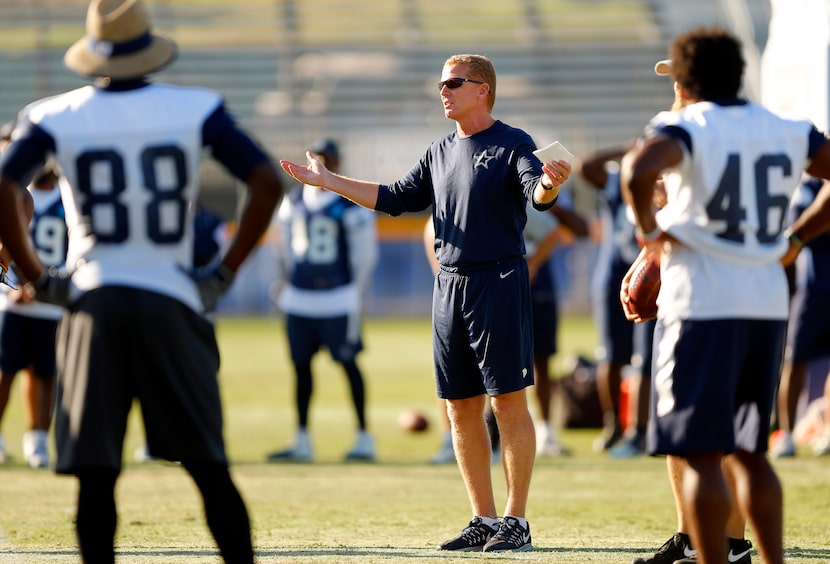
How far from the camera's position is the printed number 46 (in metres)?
4.08

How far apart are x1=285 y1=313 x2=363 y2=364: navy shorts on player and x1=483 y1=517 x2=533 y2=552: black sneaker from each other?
15.0ft


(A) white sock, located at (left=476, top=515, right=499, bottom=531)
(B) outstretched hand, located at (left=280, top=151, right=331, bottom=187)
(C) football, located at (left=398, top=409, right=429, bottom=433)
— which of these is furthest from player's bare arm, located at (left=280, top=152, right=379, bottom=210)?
(C) football, located at (left=398, top=409, right=429, bottom=433)

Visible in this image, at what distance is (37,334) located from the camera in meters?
9.18

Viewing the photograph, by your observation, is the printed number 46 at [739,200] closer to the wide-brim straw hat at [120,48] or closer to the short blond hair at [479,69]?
the short blond hair at [479,69]

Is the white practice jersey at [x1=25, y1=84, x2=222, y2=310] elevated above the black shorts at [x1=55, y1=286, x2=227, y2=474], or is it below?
above

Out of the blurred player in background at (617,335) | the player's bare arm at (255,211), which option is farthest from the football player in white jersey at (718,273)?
the blurred player in background at (617,335)

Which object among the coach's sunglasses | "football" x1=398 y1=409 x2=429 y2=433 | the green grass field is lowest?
"football" x1=398 y1=409 x2=429 y2=433

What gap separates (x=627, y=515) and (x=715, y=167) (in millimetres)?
2960

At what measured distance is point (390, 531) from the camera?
6031mm

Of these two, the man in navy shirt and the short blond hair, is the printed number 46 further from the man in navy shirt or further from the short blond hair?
the short blond hair

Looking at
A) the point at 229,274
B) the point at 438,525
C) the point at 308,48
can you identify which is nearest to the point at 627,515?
the point at 438,525

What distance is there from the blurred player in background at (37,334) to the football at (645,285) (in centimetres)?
510

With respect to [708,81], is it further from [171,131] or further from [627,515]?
[627,515]

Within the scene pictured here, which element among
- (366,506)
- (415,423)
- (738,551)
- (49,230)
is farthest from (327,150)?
(738,551)
